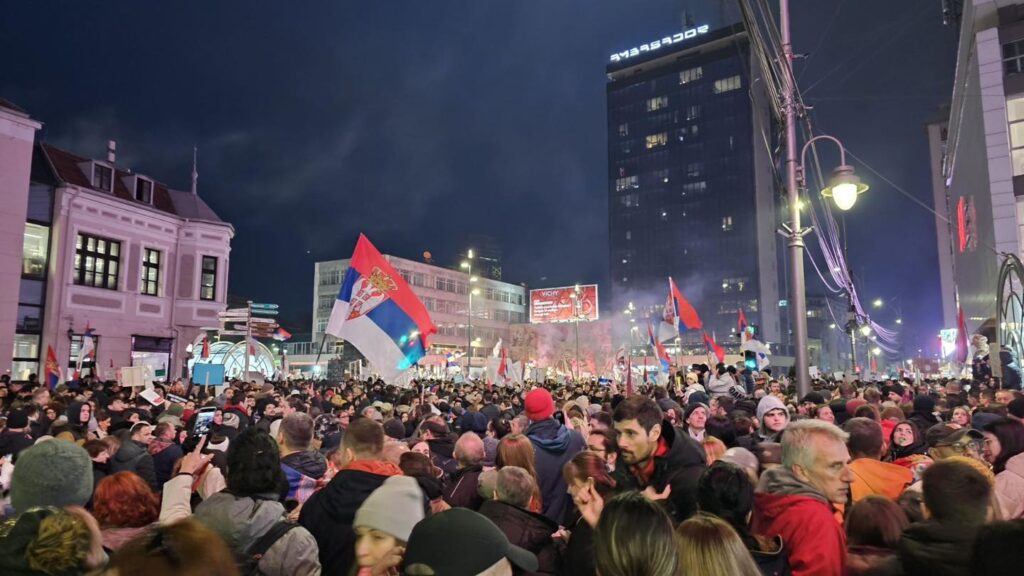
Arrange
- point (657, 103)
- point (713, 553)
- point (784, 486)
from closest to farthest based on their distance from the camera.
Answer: point (713, 553) < point (784, 486) < point (657, 103)

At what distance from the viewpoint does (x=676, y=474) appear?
13.7ft

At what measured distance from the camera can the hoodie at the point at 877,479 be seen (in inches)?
198

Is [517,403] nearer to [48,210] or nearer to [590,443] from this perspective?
[590,443]

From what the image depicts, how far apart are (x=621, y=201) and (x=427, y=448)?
127 metres

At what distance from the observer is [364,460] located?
455cm

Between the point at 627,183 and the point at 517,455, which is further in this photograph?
the point at 627,183

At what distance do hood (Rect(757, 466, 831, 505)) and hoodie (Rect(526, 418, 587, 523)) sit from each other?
251 cm

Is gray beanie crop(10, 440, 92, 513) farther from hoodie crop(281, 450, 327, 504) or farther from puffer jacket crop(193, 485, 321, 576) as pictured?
hoodie crop(281, 450, 327, 504)

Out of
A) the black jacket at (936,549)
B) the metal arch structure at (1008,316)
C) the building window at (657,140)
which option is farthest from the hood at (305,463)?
the building window at (657,140)

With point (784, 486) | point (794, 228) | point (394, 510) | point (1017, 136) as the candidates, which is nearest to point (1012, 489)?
point (784, 486)

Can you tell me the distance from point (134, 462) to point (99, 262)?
27515 mm

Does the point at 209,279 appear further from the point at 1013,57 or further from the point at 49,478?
the point at 1013,57

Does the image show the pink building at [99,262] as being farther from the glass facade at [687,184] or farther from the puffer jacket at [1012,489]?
the glass facade at [687,184]

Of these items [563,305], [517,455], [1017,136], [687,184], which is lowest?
[517,455]
